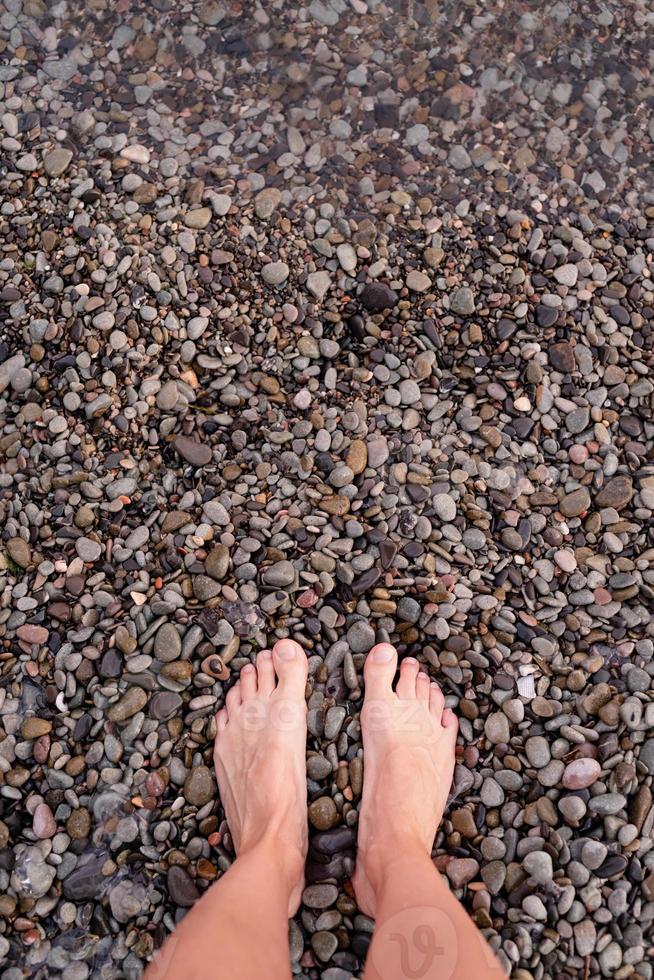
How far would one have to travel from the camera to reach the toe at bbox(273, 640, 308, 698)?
8.18ft

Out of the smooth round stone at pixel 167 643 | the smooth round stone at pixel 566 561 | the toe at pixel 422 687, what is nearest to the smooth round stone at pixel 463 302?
the smooth round stone at pixel 566 561

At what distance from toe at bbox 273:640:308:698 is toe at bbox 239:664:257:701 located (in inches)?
3.0

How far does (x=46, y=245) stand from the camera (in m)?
2.90

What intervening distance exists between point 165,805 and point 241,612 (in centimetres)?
63

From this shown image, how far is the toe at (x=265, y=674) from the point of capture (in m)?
2.49

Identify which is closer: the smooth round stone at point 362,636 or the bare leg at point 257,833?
the bare leg at point 257,833

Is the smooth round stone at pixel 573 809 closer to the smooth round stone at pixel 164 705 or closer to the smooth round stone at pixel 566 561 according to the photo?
the smooth round stone at pixel 566 561

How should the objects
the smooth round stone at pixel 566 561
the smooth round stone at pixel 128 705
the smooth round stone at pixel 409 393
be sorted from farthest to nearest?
the smooth round stone at pixel 409 393 → the smooth round stone at pixel 566 561 → the smooth round stone at pixel 128 705

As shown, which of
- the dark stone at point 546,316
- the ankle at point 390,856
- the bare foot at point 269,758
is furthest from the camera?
the dark stone at point 546,316

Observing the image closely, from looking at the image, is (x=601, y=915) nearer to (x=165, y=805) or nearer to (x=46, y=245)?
(x=165, y=805)

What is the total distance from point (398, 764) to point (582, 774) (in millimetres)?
562

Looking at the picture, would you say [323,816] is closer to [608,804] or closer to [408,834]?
[408,834]

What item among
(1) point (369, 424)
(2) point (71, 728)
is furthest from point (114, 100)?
(2) point (71, 728)

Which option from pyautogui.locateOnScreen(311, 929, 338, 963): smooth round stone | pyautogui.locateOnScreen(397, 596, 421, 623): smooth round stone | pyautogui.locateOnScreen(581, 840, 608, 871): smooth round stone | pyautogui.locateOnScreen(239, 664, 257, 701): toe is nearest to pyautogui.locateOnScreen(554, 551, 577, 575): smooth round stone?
pyautogui.locateOnScreen(397, 596, 421, 623): smooth round stone
